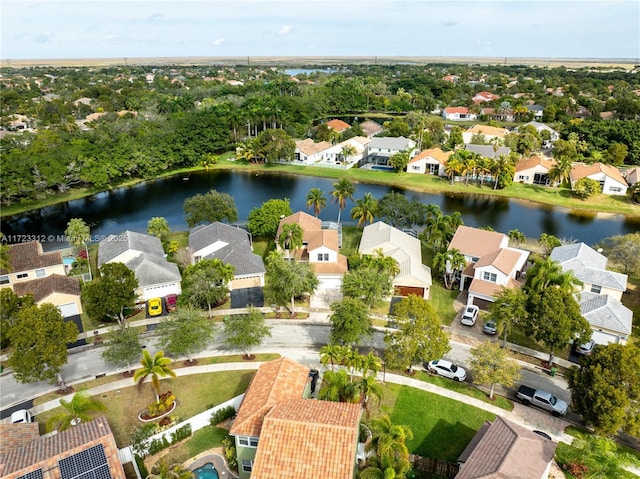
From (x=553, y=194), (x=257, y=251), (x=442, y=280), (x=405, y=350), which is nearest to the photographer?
(x=405, y=350)

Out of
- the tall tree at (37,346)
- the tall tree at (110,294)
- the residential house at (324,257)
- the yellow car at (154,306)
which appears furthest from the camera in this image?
the residential house at (324,257)

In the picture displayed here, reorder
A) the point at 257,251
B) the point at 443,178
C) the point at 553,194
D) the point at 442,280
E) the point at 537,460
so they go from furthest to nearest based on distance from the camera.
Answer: the point at 443,178 → the point at 553,194 → the point at 257,251 → the point at 442,280 → the point at 537,460

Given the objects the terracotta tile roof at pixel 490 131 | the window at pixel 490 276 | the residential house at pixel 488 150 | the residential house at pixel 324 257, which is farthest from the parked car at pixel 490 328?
the terracotta tile roof at pixel 490 131

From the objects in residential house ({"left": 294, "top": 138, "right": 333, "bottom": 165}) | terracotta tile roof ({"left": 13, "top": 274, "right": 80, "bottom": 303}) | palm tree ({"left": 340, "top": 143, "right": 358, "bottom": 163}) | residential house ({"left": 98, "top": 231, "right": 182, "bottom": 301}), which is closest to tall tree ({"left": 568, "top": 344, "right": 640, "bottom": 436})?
residential house ({"left": 98, "top": 231, "right": 182, "bottom": 301})

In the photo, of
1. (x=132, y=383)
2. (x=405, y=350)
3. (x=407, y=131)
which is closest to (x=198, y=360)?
(x=132, y=383)

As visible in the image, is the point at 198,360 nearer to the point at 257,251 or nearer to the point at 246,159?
the point at 257,251

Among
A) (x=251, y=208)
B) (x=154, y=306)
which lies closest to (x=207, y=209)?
(x=251, y=208)

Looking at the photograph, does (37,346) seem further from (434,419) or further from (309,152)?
(309,152)

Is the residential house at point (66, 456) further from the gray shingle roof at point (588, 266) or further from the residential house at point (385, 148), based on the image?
the residential house at point (385, 148)
